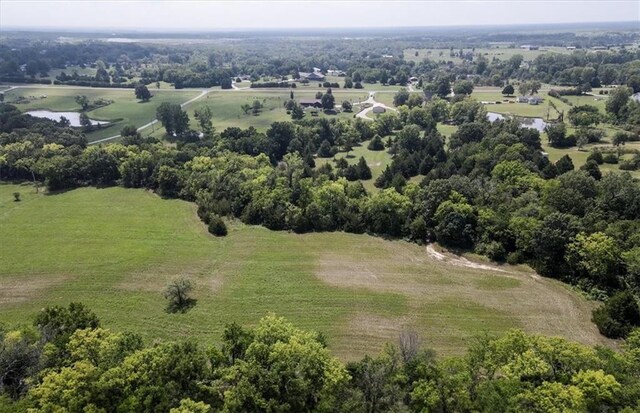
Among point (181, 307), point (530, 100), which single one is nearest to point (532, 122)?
point (530, 100)

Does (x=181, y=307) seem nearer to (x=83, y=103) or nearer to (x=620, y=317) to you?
(x=620, y=317)

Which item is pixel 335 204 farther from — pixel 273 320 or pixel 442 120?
pixel 442 120

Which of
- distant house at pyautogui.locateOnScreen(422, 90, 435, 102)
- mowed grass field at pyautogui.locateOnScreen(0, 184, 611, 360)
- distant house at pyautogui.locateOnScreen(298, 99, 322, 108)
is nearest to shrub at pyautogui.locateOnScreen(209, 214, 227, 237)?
mowed grass field at pyautogui.locateOnScreen(0, 184, 611, 360)

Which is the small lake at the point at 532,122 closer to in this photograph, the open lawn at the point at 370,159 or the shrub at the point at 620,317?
the open lawn at the point at 370,159

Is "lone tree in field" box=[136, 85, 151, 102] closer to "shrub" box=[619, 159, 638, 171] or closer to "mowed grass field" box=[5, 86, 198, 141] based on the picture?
"mowed grass field" box=[5, 86, 198, 141]

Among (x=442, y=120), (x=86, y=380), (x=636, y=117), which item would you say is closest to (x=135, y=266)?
(x=86, y=380)

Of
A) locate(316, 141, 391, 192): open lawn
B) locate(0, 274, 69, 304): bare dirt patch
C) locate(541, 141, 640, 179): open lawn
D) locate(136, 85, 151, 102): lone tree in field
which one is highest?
locate(136, 85, 151, 102): lone tree in field

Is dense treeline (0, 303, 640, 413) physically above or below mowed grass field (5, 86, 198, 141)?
below
